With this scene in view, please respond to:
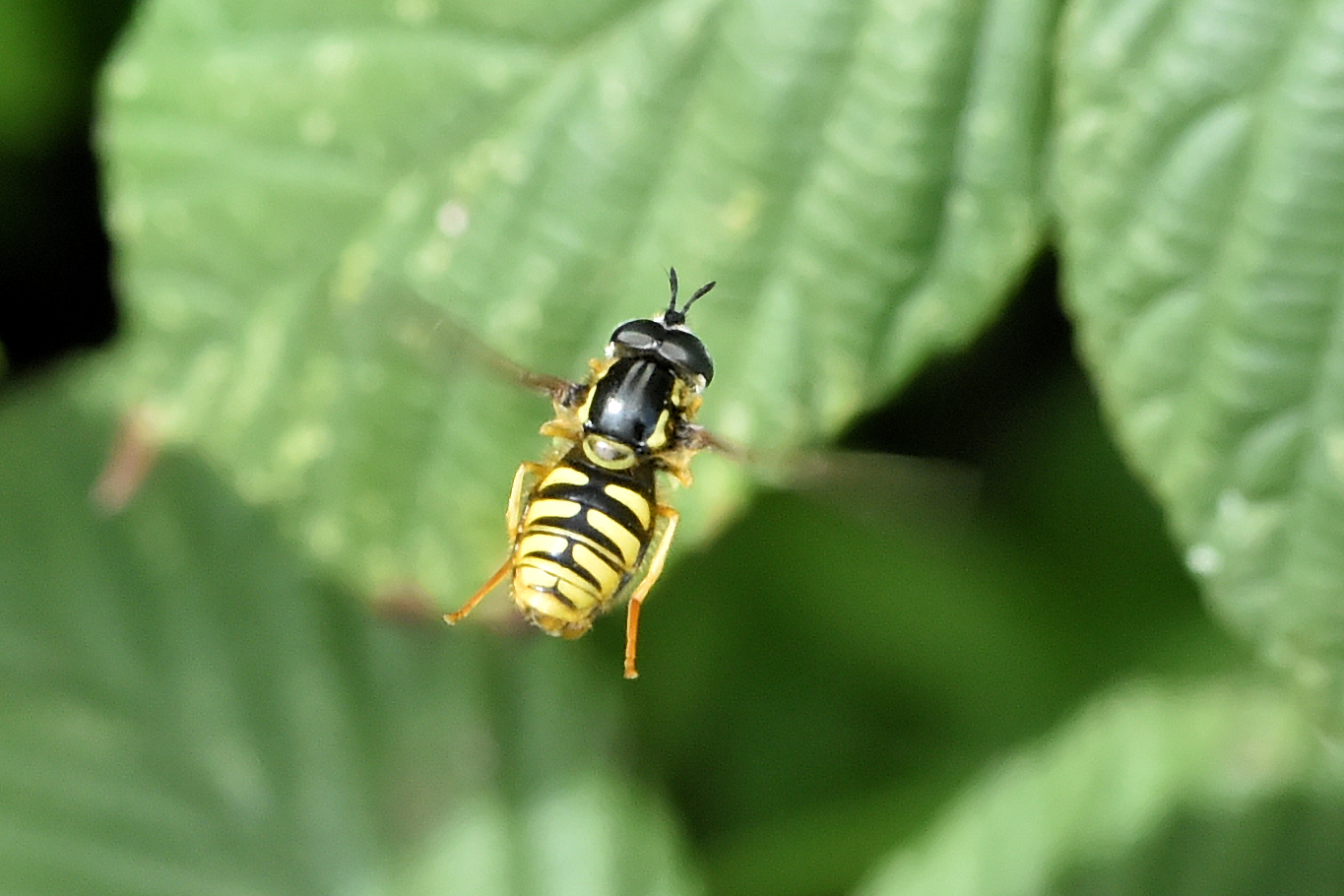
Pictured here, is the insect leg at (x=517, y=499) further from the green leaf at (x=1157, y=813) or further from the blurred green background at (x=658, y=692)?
the green leaf at (x=1157, y=813)

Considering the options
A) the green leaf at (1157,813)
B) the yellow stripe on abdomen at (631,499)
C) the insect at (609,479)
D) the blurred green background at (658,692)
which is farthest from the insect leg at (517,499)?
the green leaf at (1157,813)

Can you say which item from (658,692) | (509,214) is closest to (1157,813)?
(658,692)

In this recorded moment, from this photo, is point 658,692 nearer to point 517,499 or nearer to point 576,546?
point 517,499

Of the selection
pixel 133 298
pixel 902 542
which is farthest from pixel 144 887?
pixel 902 542

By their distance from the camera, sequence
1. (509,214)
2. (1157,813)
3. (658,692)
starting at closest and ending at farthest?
(509,214) → (1157,813) → (658,692)

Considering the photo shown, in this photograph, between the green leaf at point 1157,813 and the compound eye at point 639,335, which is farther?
the green leaf at point 1157,813

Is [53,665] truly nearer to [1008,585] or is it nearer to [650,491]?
[650,491]

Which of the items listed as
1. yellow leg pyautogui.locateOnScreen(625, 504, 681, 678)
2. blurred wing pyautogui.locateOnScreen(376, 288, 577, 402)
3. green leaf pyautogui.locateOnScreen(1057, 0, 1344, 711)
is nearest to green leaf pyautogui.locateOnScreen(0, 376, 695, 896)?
blurred wing pyautogui.locateOnScreen(376, 288, 577, 402)
